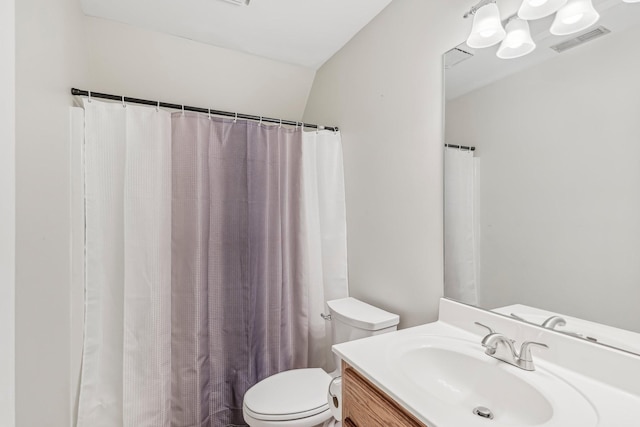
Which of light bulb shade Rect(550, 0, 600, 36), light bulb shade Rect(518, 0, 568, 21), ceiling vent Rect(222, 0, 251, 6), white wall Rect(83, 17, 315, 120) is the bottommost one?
light bulb shade Rect(550, 0, 600, 36)

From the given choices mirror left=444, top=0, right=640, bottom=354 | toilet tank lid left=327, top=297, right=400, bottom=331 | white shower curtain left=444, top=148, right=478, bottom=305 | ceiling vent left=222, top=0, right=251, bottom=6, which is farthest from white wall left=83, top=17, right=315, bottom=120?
toilet tank lid left=327, top=297, right=400, bottom=331

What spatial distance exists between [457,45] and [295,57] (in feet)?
3.95

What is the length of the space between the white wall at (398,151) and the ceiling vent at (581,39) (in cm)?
38

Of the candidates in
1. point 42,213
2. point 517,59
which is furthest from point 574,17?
point 42,213

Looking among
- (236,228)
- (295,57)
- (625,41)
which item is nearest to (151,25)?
(295,57)

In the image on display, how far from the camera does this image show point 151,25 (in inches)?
68.1

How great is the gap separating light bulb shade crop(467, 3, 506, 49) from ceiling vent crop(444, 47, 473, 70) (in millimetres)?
98

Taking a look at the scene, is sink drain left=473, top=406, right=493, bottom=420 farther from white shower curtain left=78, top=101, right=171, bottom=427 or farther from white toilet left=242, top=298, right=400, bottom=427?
white shower curtain left=78, top=101, right=171, bottom=427

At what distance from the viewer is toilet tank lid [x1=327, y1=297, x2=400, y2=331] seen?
4.66 feet

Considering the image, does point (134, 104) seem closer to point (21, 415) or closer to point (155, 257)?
point (155, 257)

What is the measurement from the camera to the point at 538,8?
0.94m

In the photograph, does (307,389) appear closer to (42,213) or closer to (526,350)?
(526,350)

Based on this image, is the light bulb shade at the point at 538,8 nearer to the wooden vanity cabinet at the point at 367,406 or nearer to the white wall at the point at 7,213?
the wooden vanity cabinet at the point at 367,406

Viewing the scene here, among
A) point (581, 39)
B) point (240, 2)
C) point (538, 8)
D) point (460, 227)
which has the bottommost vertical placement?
point (460, 227)
